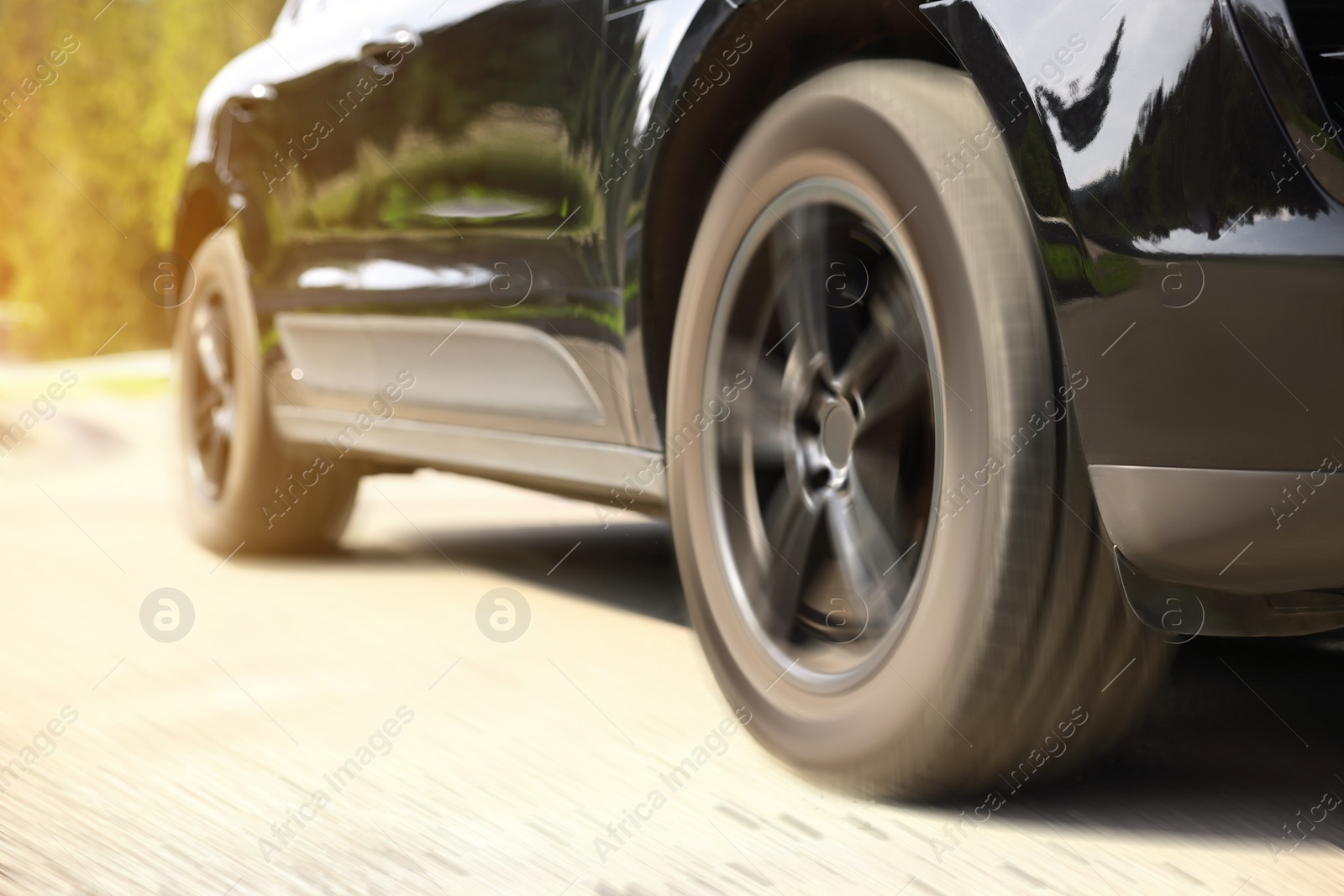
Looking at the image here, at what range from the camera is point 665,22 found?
113 inches

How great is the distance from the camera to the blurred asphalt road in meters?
2.19

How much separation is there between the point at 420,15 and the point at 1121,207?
210 centimetres

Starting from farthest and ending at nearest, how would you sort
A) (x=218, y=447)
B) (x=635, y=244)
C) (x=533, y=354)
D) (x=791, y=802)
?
(x=218, y=447) → (x=533, y=354) → (x=635, y=244) → (x=791, y=802)

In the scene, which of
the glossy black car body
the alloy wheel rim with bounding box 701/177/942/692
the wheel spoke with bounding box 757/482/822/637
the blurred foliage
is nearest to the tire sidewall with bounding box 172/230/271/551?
the glossy black car body

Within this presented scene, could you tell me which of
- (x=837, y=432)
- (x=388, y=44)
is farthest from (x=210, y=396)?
(x=837, y=432)

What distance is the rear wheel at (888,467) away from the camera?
222 cm

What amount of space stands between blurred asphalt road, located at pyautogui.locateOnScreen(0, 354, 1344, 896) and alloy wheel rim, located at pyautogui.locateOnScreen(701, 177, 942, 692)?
0.26m

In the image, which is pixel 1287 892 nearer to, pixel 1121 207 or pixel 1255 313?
pixel 1255 313

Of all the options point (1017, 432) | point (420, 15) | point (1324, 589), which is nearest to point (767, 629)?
point (1017, 432)

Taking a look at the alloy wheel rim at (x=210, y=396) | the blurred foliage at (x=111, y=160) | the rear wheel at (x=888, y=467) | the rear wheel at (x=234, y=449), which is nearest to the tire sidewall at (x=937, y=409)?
the rear wheel at (x=888, y=467)

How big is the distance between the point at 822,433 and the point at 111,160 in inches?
1128

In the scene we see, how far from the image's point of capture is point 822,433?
2.74 meters

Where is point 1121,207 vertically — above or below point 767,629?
above

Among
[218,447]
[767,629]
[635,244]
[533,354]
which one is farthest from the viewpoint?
[218,447]
